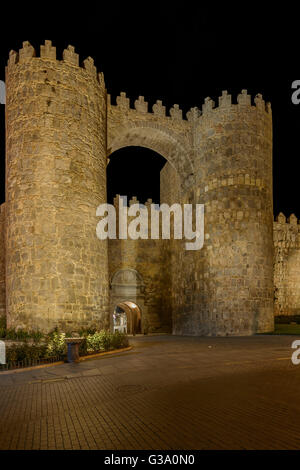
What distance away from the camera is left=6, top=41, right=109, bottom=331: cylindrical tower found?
14.4 meters

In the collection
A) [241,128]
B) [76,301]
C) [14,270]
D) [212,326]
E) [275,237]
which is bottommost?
[212,326]

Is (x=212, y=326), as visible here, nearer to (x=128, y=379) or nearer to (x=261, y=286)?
(x=261, y=286)

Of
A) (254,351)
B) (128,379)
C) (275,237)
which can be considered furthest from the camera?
(275,237)

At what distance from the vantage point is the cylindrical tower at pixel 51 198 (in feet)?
47.3

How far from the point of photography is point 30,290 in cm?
1427

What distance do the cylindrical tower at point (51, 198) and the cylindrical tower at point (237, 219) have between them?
6.26m

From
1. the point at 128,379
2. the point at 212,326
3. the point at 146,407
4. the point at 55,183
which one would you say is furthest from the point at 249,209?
the point at 146,407

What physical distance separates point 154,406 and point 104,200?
40.3 feet

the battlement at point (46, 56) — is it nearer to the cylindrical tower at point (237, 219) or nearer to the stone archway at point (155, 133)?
the stone archway at point (155, 133)

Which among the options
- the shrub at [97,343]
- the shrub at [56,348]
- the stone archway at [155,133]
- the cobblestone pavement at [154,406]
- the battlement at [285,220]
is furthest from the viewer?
the battlement at [285,220]

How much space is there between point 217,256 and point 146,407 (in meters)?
14.5

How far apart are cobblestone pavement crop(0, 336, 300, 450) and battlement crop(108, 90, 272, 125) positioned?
14420mm

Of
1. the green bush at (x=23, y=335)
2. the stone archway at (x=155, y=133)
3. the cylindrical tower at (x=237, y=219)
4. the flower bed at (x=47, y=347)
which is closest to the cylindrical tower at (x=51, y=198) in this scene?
the green bush at (x=23, y=335)

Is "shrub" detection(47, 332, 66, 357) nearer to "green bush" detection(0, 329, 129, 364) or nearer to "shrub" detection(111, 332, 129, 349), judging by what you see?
"green bush" detection(0, 329, 129, 364)
